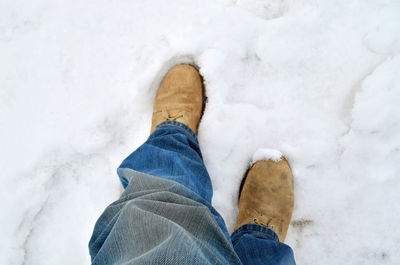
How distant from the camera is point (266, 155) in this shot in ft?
3.64

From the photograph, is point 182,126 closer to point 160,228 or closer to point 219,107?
point 219,107

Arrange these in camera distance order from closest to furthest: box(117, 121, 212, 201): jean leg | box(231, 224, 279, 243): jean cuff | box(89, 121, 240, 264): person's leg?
box(89, 121, 240, 264): person's leg, box(117, 121, 212, 201): jean leg, box(231, 224, 279, 243): jean cuff

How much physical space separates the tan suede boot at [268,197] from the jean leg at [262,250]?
0.24 ft

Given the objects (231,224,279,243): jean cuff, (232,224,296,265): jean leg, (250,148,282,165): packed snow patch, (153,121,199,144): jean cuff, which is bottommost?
(231,224,279,243): jean cuff

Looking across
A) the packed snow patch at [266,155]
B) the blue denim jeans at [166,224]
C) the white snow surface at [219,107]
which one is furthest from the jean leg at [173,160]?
the packed snow patch at [266,155]

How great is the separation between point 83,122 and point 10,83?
37cm

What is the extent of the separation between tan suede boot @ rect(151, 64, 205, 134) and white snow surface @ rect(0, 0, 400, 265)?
41 mm

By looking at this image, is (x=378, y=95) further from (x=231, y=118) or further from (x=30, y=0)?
(x=30, y=0)

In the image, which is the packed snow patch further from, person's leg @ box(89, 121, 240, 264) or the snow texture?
person's leg @ box(89, 121, 240, 264)

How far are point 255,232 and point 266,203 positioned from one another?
144mm

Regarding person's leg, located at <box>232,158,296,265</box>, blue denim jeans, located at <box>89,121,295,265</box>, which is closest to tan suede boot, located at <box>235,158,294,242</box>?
person's leg, located at <box>232,158,296,265</box>

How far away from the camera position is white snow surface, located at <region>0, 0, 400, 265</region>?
1039 millimetres

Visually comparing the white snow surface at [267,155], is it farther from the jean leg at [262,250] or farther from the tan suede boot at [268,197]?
the jean leg at [262,250]

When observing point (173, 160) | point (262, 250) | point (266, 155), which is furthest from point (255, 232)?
point (173, 160)
